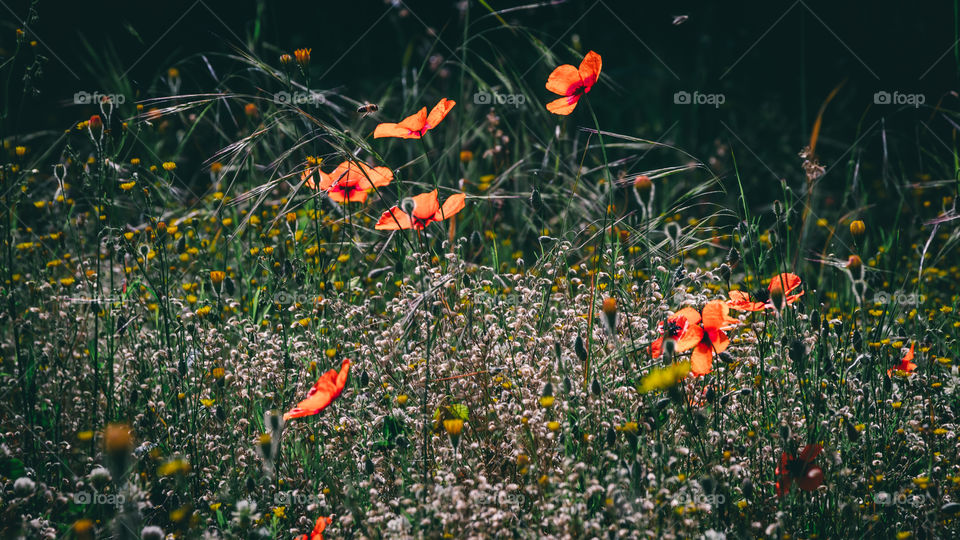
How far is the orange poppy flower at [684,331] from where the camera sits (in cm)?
184

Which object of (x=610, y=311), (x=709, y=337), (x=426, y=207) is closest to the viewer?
(x=610, y=311)

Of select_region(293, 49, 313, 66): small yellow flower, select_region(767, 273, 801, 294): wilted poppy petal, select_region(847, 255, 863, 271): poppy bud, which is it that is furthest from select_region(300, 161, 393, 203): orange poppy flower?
select_region(847, 255, 863, 271): poppy bud

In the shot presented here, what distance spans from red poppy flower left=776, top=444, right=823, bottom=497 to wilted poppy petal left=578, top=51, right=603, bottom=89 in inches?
41.4

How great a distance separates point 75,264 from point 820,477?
2784mm

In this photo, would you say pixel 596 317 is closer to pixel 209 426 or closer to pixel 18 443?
pixel 209 426

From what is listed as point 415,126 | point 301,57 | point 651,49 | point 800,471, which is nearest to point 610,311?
point 800,471

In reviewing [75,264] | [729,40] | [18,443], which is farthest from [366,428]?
[729,40]

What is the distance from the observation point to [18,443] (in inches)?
89.8

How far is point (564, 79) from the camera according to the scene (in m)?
2.17

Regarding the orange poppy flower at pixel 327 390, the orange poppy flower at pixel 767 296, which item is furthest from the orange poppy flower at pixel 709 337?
the orange poppy flower at pixel 327 390

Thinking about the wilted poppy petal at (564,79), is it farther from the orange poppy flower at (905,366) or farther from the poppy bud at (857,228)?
the orange poppy flower at (905,366)

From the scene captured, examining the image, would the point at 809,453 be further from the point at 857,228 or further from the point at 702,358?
the point at 857,228

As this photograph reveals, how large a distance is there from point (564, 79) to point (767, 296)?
80 centimetres

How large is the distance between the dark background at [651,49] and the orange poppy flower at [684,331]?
9.28ft
